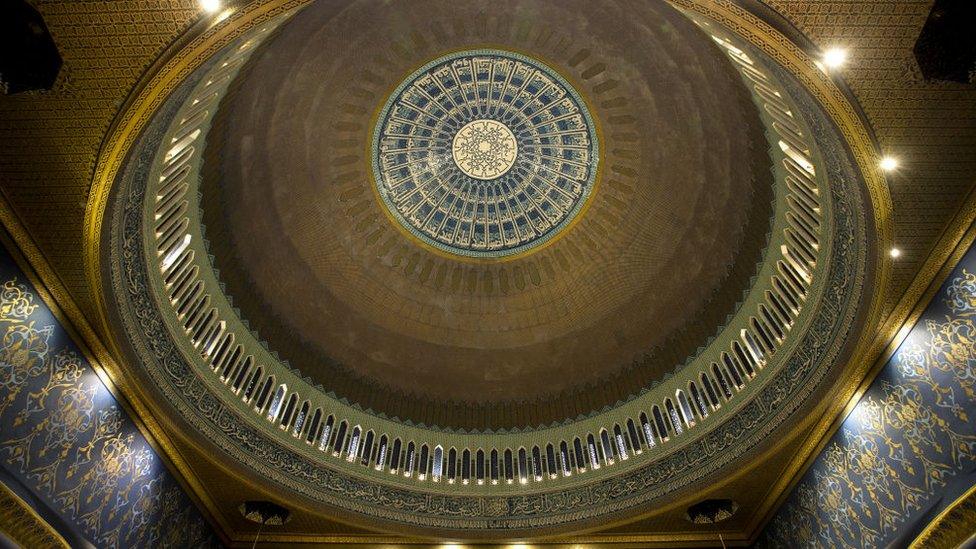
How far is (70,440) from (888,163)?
32.5 ft

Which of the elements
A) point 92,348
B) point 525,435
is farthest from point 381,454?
point 92,348

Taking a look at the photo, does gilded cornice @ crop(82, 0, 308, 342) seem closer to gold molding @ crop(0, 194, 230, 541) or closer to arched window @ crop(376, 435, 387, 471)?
gold molding @ crop(0, 194, 230, 541)

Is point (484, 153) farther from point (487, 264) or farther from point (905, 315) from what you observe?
point (905, 315)

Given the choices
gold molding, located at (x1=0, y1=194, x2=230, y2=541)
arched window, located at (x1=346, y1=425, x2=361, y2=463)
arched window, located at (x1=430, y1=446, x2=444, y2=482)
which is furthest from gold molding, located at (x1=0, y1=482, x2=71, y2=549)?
arched window, located at (x1=430, y1=446, x2=444, y2=482)

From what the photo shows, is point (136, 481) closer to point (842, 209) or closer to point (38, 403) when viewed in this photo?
point (38, 403)

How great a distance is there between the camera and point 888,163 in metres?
6.25

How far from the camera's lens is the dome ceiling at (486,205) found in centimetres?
1159

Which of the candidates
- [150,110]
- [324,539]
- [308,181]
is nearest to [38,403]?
[150,110]

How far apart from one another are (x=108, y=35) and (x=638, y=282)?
34.5 ft

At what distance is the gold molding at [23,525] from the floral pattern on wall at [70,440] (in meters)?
0.28

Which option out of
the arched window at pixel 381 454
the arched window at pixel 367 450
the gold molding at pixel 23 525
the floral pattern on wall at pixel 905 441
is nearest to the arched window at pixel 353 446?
the arched window at pixel 367 450

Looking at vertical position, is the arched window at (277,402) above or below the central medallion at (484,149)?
below

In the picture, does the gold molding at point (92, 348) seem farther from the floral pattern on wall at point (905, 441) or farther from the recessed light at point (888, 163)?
the floral pattern on wall at point (905, 441)

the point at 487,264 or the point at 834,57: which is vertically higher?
the point at 487,264
